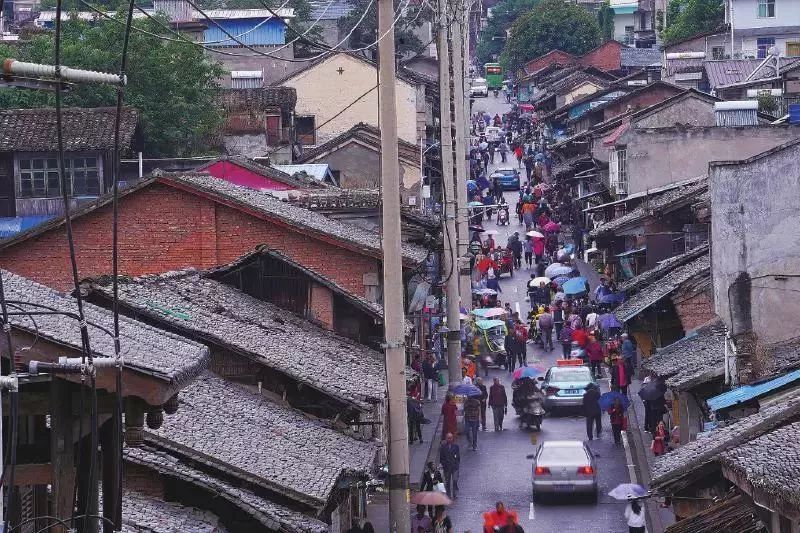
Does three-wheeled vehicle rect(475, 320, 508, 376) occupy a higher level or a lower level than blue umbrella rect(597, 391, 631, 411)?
lower

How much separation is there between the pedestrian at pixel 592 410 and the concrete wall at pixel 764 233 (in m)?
7.80

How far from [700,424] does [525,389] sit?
8.36 m

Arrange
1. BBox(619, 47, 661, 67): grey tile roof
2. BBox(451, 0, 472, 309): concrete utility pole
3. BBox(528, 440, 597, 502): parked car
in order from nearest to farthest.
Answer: BBox(528, 440, 597, 502): parked car
BBox(451, 0, 472, 309): concrete utility pole
BBox(619, 47, 661, 67): grey tile roof

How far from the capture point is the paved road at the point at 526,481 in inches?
1223

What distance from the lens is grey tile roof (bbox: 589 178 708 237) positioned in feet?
150

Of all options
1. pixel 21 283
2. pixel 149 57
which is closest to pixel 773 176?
pixel 21 283

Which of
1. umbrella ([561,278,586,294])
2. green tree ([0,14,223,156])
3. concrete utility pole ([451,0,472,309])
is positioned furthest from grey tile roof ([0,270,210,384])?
green tree ([0,14,223,156])

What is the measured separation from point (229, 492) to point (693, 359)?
1517 cm

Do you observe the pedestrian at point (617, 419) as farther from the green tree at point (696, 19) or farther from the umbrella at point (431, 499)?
the green tree at point (696, 19)

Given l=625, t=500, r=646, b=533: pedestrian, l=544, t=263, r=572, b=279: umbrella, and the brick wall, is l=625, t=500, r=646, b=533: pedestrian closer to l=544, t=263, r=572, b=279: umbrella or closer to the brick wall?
the brick wall

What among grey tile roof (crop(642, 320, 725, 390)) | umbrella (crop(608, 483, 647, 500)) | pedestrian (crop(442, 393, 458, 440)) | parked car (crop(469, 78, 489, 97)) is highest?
grey tile roof (crop(642, 320, 725, 390))

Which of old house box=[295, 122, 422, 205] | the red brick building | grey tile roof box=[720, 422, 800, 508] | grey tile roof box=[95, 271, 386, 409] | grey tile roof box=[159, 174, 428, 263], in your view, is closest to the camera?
grey tile roof box=[720, 422, 800, 508]

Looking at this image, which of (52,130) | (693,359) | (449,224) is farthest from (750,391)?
(52,130)

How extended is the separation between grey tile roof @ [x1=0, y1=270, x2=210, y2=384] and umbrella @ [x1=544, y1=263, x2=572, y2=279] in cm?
4136
